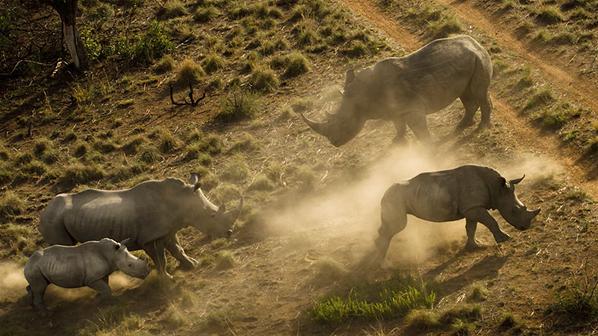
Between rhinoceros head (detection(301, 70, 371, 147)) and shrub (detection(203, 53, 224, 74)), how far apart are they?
7990mm

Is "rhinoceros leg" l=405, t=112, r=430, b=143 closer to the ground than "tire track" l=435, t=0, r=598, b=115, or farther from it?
farther from it

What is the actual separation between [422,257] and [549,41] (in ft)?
38.3

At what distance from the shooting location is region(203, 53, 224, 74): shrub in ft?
83.8

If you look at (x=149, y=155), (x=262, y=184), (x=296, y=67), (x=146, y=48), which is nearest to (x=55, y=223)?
(x=262, y=184)

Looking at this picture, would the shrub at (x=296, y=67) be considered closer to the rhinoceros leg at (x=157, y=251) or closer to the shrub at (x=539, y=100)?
the shrub at (x=539, y=100)

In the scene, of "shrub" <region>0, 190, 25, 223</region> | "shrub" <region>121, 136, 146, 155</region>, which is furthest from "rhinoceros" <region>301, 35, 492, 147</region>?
"shrub" <region>0, 190, 25, 223</region>

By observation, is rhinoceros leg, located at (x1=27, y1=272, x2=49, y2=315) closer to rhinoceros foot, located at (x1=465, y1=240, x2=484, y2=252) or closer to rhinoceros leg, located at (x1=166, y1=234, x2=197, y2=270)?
rhinoceros leg, located at (x1=166, y1=234, x2=197, y2=270)

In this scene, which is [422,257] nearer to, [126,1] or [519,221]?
[519,221]

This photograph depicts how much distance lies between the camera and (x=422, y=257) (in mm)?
14875

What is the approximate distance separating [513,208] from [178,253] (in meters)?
6.14

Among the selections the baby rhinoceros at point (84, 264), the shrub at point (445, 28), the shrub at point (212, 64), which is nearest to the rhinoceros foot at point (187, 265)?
the baby rhinoceros at point (84, 264)

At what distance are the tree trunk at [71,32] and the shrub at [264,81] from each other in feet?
19.0

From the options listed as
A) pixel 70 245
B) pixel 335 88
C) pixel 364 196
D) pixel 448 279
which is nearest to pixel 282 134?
pixel 335 88

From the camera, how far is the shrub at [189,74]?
2500 centimetres
